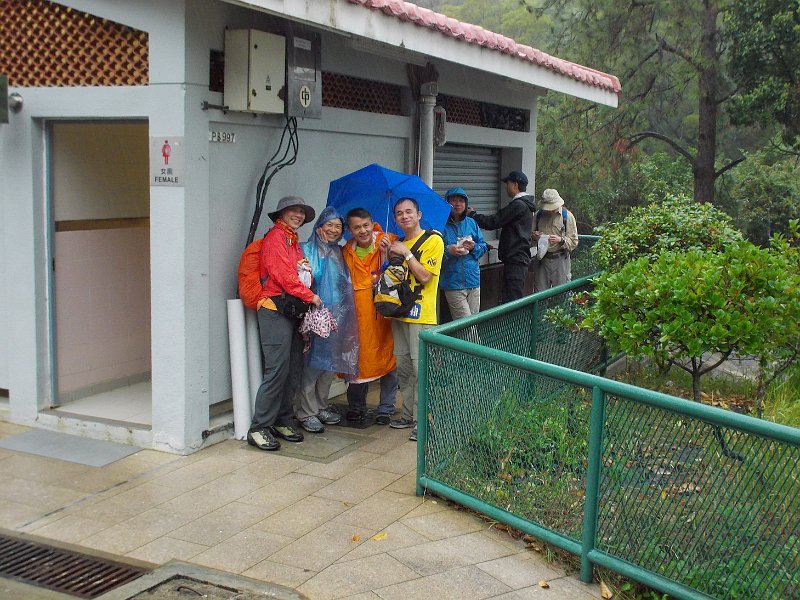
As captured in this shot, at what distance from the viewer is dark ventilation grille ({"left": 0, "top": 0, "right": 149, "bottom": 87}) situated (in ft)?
20.6

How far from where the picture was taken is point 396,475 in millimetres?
6098

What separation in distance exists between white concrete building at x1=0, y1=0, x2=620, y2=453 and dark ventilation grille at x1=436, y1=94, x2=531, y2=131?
54.6 inches

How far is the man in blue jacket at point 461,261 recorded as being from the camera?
8.10 metres

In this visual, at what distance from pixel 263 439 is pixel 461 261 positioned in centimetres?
254

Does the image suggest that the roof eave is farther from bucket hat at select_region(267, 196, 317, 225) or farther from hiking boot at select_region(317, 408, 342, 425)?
hiking boot at select_region(317, 408, 342, 425)

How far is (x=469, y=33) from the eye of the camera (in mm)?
7688

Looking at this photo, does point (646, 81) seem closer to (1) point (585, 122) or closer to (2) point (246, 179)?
(1) point (585, 122)

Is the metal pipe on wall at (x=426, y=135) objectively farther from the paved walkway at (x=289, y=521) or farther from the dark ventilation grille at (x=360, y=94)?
the paved walkway at (x=289, y=521)

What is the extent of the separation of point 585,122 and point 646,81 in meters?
1.76

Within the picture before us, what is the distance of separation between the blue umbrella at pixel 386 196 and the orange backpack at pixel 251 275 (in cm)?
103

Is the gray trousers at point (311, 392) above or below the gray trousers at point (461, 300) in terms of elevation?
below

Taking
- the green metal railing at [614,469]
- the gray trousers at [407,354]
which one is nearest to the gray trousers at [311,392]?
the gray trousers at [407,354]

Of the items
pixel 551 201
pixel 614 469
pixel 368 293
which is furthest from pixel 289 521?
pixel 551 201

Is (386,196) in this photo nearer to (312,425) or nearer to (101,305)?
(312,425)
